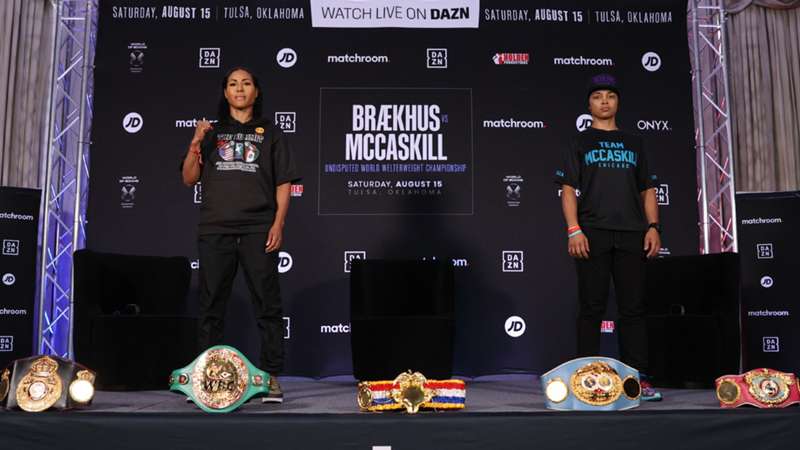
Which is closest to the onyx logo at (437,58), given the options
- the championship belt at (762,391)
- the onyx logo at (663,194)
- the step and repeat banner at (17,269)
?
the onyx logo at (663,194)

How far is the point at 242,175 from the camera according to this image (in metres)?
3.55

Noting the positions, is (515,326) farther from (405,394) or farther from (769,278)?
(405,394)

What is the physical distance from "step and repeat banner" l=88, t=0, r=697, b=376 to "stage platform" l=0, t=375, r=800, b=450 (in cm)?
259

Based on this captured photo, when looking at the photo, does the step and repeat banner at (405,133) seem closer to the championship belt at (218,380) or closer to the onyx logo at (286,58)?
the onyx logo at (286,58)

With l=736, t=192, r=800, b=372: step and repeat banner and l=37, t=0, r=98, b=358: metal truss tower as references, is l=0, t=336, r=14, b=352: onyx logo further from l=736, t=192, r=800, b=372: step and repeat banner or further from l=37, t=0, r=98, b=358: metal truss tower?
l=736, t=192, r=800, b=372: step and repeat banner

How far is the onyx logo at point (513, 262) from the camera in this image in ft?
17.3

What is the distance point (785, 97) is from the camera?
5723 mm

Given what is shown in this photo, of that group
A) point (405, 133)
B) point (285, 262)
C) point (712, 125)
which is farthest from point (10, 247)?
point (712, 125)

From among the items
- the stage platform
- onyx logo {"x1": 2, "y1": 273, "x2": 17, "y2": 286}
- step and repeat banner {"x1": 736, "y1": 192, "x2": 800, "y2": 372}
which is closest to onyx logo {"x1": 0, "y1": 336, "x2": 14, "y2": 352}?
onyx logo {"x1": 2, "y1": 273, "x2": 17, "y2": 286}

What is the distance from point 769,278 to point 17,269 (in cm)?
437

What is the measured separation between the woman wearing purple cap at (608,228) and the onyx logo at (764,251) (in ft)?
4.65

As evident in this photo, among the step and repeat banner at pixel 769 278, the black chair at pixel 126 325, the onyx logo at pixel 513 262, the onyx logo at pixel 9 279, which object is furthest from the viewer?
the onyx logo at pixel 513 262

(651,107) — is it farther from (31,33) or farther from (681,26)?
(31,33)

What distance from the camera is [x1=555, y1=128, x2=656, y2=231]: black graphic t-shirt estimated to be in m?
3.57
